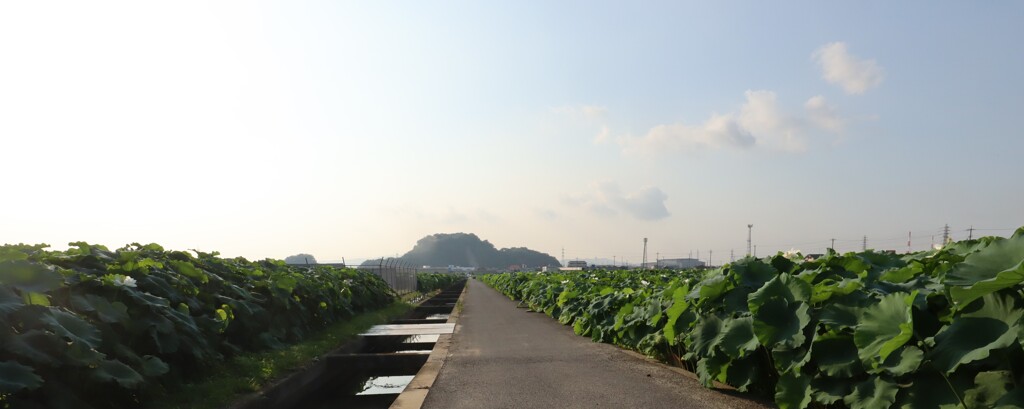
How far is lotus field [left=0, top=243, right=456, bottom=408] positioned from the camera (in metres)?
4.03

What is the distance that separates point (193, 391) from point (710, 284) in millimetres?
4722

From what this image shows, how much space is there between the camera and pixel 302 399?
737 cm

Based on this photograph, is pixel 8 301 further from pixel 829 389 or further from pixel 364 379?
pixel 364 379

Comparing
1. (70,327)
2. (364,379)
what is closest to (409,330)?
(364,379)

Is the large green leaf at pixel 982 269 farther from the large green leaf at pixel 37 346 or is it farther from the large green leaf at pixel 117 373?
the large green leaf at pixel 37 346

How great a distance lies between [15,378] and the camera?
11.7ft

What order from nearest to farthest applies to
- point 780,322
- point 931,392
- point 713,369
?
point 931,392 → point 780,322 → point 713,369

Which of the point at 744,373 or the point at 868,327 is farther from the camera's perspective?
the point at 744,373

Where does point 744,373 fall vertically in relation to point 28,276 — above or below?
below

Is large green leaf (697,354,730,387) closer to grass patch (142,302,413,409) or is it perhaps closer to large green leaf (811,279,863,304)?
large green leaf (811,279,863,304)

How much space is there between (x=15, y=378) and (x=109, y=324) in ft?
4.83

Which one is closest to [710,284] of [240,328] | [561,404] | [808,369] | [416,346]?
[808,369]

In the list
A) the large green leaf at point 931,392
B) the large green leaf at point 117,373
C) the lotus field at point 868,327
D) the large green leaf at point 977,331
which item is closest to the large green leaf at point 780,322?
the lotus field at point 868,327

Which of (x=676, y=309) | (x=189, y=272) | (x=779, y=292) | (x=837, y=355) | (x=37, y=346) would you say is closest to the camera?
(x=837, y=355)
